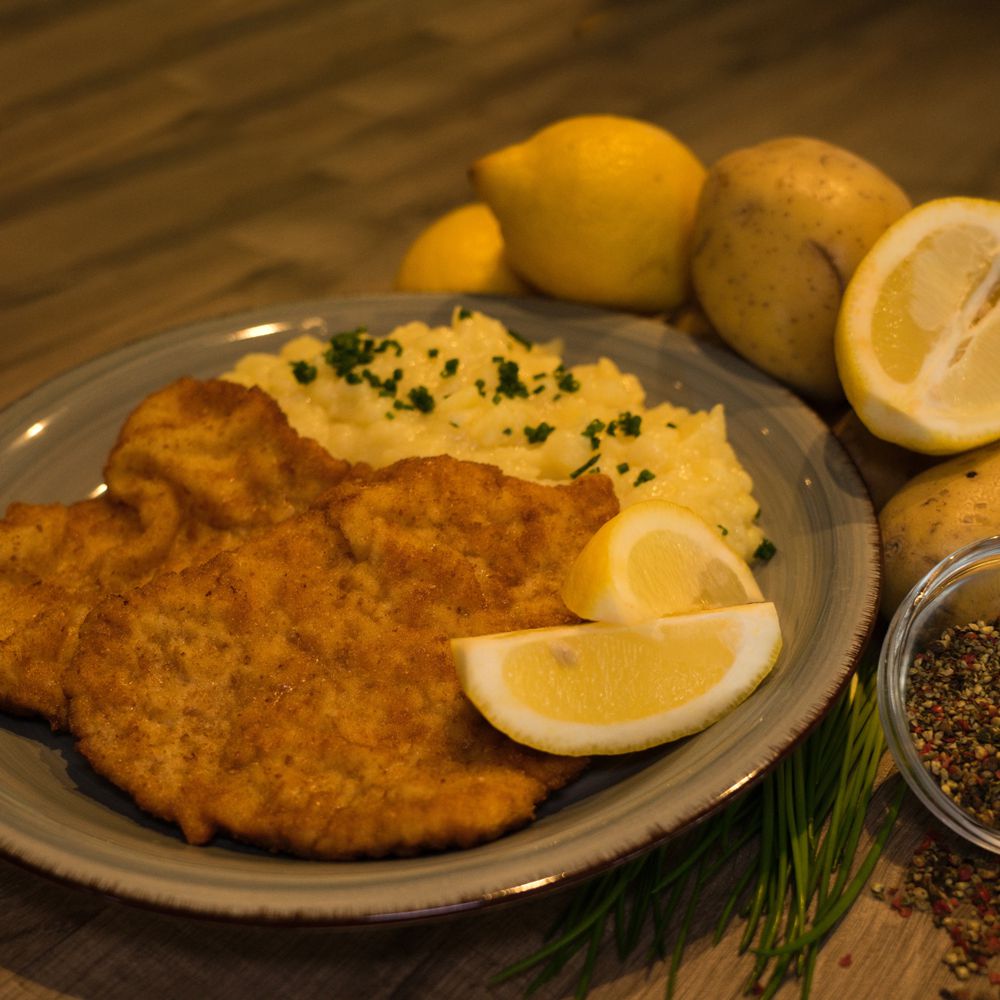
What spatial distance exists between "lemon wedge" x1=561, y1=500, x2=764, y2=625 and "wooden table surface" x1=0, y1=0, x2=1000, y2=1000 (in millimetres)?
2608

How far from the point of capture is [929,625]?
2.54m

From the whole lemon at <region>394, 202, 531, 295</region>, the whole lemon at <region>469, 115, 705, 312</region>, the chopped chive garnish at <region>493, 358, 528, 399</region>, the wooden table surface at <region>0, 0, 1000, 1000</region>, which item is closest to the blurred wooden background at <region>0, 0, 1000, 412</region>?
the wooden table surface at <region>0, 0, 1000, 1000</region>

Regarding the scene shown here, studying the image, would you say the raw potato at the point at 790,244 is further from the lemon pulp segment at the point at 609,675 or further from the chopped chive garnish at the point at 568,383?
the lemon pulp segment at the point at 609,675

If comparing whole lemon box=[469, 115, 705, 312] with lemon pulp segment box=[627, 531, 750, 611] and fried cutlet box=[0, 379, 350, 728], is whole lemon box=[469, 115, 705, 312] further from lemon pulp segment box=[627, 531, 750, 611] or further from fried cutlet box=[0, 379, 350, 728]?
lemon pulp segment box=[627, 531, 750, 611]

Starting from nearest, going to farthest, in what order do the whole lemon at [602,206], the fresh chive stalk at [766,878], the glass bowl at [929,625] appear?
the fresh chive stalk at [766,878] → the glass bowl at [929,625] → the whole lemon at [602,206]

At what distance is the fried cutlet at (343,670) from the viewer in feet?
7.16

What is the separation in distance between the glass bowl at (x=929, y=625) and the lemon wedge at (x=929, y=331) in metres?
0.37

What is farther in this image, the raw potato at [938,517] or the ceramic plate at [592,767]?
the raw potato at [938,517]

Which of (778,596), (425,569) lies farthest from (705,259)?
(425,569)

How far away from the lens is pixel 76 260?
521 cm

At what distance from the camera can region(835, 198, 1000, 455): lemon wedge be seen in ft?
9.15

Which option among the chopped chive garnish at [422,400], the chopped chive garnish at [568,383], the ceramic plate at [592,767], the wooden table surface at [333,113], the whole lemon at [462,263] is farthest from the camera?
the wooden table surface at [333,113]

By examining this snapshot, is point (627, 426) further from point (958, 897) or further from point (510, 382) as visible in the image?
point (958, 897)

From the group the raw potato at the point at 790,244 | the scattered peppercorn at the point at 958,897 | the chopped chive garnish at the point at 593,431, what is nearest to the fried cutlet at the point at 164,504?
the chopped chive garnish at the point at 593,431
